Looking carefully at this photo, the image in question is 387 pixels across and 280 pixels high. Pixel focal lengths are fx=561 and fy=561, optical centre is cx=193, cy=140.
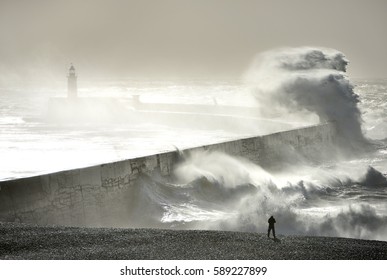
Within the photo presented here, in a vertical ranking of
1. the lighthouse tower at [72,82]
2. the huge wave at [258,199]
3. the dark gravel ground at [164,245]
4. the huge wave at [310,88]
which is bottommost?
the dark gravel ground at [164,245]

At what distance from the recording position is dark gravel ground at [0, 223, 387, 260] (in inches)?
201

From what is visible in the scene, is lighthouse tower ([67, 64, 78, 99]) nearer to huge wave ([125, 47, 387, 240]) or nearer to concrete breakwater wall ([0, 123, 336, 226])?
huge wave ([125, 47, 387, 240])

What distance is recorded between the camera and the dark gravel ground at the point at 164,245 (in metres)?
5.10

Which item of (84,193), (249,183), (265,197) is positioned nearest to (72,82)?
(249,183)

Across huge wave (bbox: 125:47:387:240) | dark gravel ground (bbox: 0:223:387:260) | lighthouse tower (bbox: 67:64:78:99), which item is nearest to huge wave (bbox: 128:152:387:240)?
huge wave (bbox: 125:47:387:240)

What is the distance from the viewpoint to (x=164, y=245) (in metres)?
5.43

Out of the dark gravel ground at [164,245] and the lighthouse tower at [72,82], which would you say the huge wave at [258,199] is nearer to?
the dark gravel ground at [164,245]

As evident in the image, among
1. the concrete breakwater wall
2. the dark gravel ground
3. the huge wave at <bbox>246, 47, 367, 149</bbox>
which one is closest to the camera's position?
the dark gravel ground

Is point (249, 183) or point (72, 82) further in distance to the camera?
point (72, 82)

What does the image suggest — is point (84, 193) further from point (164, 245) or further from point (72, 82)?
point (72, 82)

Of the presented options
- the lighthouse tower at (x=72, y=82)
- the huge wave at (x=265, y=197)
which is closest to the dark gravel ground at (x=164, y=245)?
the huge wave at (x=265, y=197)
